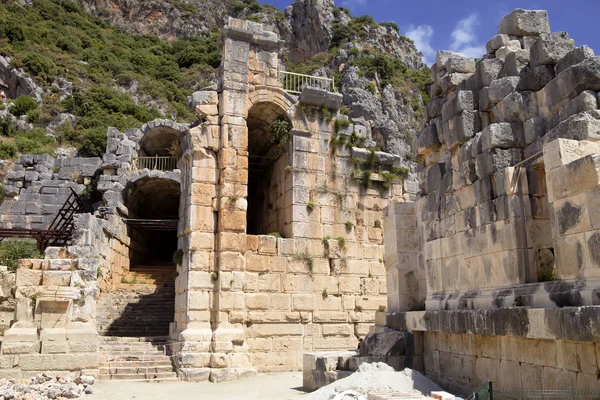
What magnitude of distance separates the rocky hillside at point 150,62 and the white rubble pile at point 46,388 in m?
21.6

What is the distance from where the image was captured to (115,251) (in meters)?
19.2

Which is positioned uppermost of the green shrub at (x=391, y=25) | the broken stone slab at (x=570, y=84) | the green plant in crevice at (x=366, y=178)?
the green shrub at (x=391, y=25)

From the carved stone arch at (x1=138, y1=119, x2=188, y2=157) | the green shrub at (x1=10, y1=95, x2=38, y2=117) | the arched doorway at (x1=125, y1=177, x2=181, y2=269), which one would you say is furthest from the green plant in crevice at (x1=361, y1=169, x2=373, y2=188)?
the green shrub at (x1=10, y1=95, x2=38, y2=117)

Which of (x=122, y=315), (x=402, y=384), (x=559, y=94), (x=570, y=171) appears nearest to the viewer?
(x=570, y=171)

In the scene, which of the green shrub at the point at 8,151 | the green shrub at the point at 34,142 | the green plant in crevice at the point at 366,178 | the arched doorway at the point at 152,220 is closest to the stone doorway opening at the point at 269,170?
the green plant in crevice at the point at 366,178

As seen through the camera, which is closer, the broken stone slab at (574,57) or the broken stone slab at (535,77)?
the broken stone slab at (574,57)

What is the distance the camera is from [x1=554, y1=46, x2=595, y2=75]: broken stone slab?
6.18 m

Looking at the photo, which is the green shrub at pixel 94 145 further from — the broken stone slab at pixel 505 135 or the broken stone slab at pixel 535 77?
the broken stone slab at pixel 535 77

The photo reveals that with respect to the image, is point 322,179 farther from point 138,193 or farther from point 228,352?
point 138,193

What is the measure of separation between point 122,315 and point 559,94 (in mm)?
13504

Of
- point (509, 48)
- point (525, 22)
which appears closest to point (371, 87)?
point (525, 22)

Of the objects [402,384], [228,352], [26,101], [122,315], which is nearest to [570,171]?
[402,384]

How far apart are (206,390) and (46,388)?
2.84 meters

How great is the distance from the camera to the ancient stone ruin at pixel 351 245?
6.00 meters
